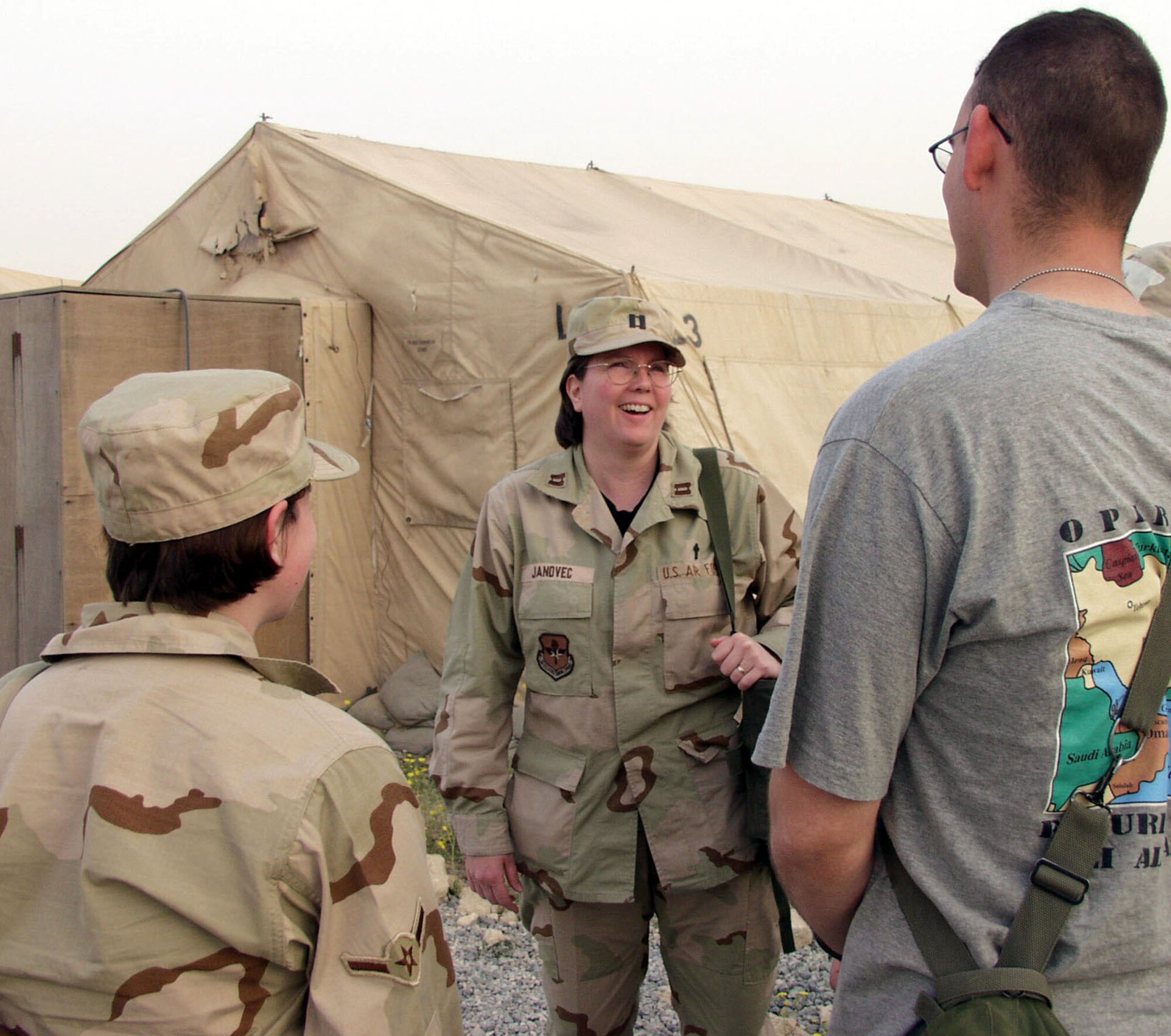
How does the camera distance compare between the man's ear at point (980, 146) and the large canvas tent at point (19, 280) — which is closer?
the man's ear at point (980, 146)

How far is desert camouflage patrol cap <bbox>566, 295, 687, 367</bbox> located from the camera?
7.62 feet

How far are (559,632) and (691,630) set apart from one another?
0.28m

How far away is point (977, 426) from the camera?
0.99 m

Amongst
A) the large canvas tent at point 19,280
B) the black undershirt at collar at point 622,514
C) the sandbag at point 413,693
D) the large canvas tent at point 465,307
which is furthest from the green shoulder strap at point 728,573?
the large canvas tent at point 19,280

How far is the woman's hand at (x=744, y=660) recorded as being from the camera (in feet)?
6.62

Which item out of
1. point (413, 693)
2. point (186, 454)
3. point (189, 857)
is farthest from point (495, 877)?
point (413, 693)

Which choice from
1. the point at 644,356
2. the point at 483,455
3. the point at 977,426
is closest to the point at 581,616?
the point at 644,356

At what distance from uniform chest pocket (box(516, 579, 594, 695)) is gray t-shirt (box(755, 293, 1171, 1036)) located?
1.12 metres

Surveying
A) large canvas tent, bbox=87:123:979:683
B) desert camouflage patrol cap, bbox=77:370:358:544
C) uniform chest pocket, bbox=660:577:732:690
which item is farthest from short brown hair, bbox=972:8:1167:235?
large canvas tent, bbox=87:123:979:683

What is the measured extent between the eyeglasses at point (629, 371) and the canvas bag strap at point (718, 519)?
0.19 m

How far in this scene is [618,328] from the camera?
234cm

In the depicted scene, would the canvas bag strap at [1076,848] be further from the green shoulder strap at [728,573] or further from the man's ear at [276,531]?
the green shoulder strap at [728,573]

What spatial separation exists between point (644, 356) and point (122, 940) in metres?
1.63

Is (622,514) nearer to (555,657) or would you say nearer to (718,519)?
(718,519)
